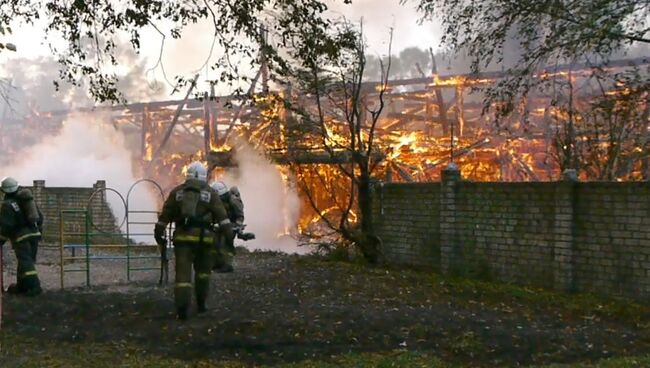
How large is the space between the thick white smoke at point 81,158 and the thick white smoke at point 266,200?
9.28 m

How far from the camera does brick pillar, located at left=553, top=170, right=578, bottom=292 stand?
10.6m

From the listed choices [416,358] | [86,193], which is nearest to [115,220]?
[86,193]

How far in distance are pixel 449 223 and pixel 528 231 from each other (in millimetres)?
1695

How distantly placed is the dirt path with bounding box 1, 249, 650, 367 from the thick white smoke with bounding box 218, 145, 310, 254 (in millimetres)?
12512

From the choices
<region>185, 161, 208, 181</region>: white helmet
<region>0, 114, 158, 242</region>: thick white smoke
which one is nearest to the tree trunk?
<region>185, 161, 208, 181</region>: white helmet

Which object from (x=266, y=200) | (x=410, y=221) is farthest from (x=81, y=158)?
(x=410, y=221)

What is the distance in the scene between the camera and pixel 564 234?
35.0 ft

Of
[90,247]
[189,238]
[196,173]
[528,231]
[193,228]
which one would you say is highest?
[196,173]

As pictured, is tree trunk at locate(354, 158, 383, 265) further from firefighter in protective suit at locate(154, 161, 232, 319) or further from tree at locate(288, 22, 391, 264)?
firefighter in protective suit at locate(154, 161, 232, 319)

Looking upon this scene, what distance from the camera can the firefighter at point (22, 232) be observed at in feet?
34.1

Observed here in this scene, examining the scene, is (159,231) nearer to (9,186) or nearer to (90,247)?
(9,186)

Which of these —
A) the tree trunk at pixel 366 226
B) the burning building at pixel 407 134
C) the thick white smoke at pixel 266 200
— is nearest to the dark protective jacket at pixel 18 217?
the burning building at pixel 407 134

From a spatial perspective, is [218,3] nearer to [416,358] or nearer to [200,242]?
[200,242]

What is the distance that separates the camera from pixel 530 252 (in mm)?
11266
